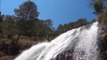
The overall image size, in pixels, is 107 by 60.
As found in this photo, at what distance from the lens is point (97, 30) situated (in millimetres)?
29422

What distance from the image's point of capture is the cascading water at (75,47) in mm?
27109

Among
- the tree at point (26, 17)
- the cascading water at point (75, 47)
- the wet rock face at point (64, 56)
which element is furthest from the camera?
the tree at point (26, 17)

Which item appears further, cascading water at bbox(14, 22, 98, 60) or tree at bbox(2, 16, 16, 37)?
tree at bbox(2, 16, 16, 37)

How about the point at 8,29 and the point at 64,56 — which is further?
the point at 8,29

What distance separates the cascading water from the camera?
27.1m

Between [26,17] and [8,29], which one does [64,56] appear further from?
[26,17]

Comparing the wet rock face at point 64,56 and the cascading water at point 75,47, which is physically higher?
the cascading water at point 75,47

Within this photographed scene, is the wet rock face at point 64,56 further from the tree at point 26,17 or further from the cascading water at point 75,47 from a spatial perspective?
the tree at point 26,17

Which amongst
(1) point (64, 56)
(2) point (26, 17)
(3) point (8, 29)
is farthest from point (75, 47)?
(2) point (26, 17)

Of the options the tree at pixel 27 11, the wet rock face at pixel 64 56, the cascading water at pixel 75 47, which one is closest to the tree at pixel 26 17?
the tree at pixel 27 11

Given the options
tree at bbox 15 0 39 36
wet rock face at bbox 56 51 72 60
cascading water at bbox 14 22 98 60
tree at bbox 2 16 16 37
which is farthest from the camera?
tree at bbox 15 0 39 36

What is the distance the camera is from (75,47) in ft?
91.6

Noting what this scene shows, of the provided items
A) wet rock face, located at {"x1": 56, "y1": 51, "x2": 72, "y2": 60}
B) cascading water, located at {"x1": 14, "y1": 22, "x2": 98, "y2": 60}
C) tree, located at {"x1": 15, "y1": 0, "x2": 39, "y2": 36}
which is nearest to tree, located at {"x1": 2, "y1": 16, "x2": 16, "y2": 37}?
tree, located at {"x1": 15, "y1": 0, "x2": 39, "y2": 36}

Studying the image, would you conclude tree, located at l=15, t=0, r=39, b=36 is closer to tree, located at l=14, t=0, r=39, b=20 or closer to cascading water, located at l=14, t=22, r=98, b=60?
tree, located at l=14, t=0, r=39, b=20
